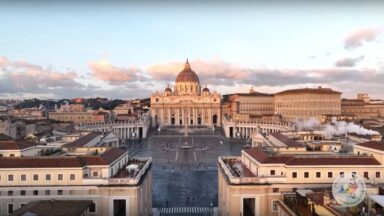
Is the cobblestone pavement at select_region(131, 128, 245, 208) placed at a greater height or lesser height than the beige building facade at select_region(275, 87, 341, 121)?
lesser

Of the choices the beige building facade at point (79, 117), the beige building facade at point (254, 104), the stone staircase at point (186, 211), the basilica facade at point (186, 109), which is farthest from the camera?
the beige building facade at point (254, 104)

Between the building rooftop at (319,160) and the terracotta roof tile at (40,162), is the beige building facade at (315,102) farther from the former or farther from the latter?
the terracotta roof tile at (40,162)

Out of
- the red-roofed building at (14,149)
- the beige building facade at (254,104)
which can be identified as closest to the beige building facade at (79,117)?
the beige building facade at (254,104)

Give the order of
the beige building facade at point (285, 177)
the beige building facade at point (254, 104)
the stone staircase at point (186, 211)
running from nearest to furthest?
the beige building facade at point (285, 177), the stone staircase at point (186, 211), the beige building facade at point (254, 104)

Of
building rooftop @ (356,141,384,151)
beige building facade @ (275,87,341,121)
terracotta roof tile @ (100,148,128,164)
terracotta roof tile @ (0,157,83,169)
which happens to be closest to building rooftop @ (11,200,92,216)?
terracotta roof tile @ (0,157,83,169)

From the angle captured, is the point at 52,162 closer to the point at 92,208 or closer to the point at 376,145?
the point at 92,208

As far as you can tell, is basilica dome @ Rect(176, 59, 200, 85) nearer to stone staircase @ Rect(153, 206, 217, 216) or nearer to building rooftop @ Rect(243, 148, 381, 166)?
stone staircase @ Rect(153, 206, 217, 216)

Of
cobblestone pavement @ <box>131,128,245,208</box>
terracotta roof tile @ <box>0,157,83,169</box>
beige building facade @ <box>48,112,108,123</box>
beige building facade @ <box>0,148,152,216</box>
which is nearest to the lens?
beige building facade @ <box>0,148,152,216</box>

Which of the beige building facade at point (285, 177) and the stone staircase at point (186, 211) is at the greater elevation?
the beige building facade at point (285, 177)
